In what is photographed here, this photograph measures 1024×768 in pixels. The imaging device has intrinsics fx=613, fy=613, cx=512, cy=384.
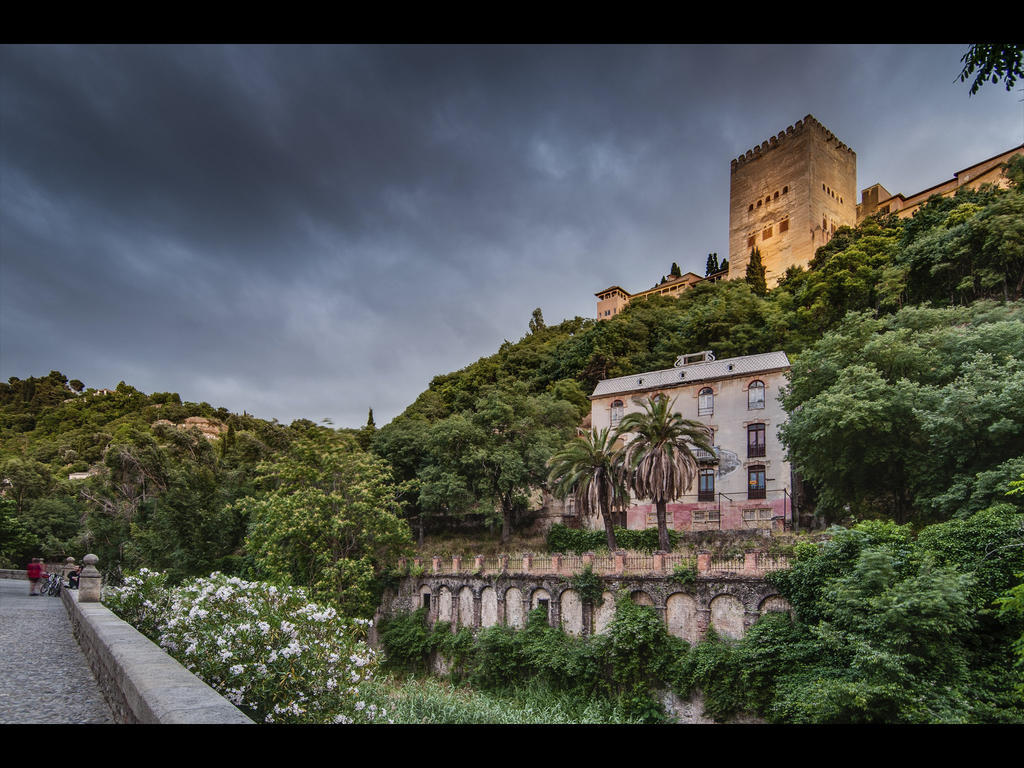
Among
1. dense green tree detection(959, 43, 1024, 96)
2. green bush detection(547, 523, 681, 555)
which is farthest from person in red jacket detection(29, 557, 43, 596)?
dense green tree detection(959, 43, 1024, 96)

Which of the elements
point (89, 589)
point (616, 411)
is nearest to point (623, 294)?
point (616, 411)

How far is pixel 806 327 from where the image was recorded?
132 feet

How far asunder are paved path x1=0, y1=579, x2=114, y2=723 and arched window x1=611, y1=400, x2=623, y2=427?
28.6 metres

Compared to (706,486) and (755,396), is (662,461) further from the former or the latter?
(755,396)

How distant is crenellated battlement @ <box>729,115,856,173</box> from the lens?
69.4m

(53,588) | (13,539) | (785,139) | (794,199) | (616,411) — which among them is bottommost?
(53,588)

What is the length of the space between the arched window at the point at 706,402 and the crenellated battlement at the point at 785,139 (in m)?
50.3

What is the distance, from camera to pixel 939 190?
60688mm

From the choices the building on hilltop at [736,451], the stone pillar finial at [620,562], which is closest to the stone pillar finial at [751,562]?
the stone pillar finial at [620,562]

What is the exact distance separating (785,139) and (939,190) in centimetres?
1776

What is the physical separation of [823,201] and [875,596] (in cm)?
6646

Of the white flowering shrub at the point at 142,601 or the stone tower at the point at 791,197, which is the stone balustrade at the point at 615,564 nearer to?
the white flowering shrub at the point at 142,601
